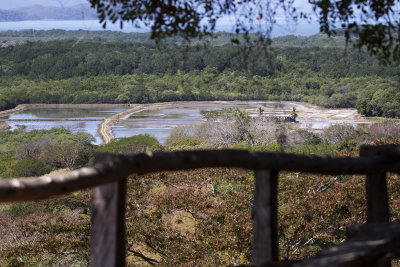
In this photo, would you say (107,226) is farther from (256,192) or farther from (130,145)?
(130,145)

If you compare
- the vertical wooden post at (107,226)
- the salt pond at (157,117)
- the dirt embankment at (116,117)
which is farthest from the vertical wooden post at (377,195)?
the dirt embankment at (116,117)

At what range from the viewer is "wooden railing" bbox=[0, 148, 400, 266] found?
136 cm

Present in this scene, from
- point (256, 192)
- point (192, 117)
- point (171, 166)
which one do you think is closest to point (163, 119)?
point (192, 117)

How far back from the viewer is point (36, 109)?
5878cm

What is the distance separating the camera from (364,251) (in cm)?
140

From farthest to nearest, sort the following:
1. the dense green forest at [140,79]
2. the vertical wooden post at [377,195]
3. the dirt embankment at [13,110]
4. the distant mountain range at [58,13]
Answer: the dirt embankment at [13,110] → the dense green forest at [140,79] → the distant mountain range at [58,13] → the vertical wooden post at [377,195]

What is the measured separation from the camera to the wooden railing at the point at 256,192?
53.5 inches

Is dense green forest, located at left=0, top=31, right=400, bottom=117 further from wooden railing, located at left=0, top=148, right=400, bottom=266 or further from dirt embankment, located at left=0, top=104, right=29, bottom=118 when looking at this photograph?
wooden railing, located at left=0, top=148, right=400, bottom=266

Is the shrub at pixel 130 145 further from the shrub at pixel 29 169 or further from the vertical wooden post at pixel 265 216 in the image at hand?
the vertical wooden post at pixel 265 216

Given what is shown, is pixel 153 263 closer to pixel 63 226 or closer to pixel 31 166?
pixel 63 226

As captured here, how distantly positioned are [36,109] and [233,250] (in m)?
57.4

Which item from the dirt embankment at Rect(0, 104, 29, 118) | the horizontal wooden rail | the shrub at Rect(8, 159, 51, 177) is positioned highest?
the horizontal wooden rail

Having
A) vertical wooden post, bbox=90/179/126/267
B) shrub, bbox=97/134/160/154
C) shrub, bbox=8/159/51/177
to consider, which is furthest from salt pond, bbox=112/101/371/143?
vertical wooden post, bbox=90/179/126/267

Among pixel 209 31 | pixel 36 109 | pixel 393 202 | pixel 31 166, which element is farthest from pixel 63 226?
pixel 36 109
